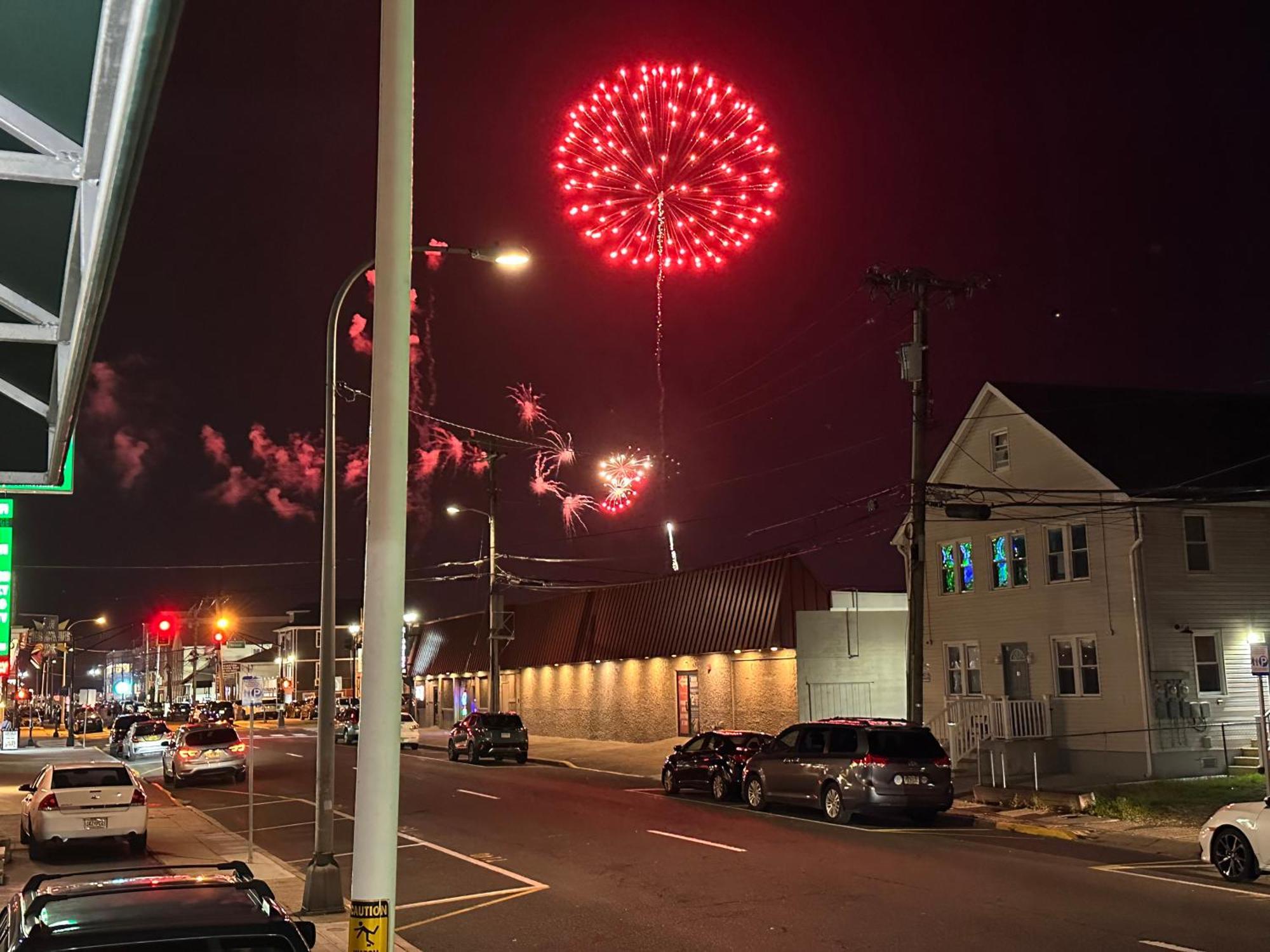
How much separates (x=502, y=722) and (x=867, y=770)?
21490 millimetres

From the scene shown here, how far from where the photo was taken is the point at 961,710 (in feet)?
96.7

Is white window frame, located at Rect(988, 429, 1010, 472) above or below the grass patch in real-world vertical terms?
above

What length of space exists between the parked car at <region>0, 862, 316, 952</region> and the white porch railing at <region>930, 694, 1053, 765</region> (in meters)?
25.3

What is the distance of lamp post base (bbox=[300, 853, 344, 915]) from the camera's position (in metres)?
12.9

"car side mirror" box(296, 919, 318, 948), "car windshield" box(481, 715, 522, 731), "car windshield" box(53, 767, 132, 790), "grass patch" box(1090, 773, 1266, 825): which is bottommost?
"grass patch" box(1090, 773, 1266, 825)

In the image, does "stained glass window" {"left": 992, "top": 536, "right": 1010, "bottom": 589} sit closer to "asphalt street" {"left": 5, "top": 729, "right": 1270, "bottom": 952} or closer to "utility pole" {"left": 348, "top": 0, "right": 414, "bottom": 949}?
"asphalt street" {"left": 5, "top": 729, "right": 1270, "bottom": 952}

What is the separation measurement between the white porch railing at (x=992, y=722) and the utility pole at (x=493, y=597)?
17.7 meters

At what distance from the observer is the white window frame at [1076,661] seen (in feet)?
95.6

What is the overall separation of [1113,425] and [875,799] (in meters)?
15.8

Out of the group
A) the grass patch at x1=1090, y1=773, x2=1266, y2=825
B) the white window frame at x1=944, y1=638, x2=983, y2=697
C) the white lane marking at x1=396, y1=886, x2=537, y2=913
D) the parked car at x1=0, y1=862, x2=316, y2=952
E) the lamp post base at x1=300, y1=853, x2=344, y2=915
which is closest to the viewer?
the parked car at x1=0, y1=862, x2=316, y2=952

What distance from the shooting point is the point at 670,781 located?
27.7 meters

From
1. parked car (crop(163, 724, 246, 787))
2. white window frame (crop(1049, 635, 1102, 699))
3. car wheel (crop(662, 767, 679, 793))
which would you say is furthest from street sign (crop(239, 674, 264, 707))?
white window frame (crop(1049, 635, 1102, 699))

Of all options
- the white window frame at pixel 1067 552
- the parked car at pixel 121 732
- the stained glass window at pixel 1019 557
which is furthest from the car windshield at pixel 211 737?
the white window frame at pixel 1067 552

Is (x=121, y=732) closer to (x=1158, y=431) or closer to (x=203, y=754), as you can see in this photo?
(x=203, y=754)
